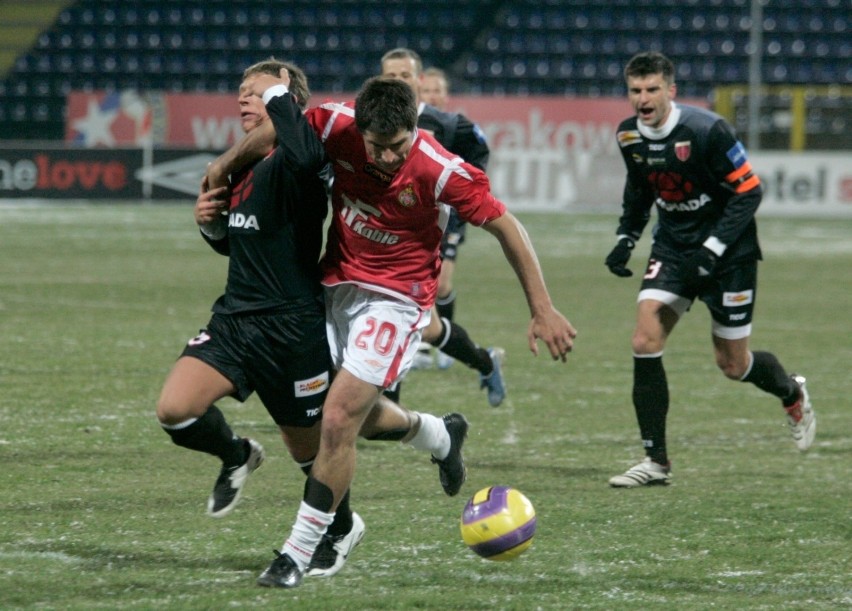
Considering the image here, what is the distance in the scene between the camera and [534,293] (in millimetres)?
4824

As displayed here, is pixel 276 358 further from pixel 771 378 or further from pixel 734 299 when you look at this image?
pixel 771 378

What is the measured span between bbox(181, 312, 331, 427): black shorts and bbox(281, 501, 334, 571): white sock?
1.33 ft

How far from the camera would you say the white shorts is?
482cm

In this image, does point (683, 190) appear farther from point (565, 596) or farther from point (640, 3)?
point (640, 3)

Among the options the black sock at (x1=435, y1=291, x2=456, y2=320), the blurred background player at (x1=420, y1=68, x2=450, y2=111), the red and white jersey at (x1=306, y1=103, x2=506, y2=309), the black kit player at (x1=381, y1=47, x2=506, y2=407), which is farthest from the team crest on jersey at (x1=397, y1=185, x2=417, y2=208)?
the blurred background player at (x1=420, y1=68, x2=450, y2=111)

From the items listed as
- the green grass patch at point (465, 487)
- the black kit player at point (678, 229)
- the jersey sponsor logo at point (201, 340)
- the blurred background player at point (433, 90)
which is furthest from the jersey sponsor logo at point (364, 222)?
the blurred background player at point (433, 90)

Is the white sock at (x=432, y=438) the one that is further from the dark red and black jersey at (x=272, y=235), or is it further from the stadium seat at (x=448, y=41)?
the stadium seat at (x=448, y=41)

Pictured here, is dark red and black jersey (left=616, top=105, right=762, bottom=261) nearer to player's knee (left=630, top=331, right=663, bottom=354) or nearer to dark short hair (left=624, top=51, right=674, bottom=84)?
dark short hair (left=624, top=51, right=674, bottom=84)

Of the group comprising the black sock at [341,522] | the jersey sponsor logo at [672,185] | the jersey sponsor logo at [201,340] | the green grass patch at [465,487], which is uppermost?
the jersey sponsor logo at [672,185]

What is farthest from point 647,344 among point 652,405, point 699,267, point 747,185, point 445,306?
point 445,306

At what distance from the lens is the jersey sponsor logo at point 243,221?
494 cm

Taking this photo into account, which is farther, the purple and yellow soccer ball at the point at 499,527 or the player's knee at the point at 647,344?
the player's knee at the point at 647,344

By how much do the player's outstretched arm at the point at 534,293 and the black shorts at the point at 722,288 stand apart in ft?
7.19

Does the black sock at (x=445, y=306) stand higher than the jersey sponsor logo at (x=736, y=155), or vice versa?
the jersey sponsor logo at (x=736, y=155)
